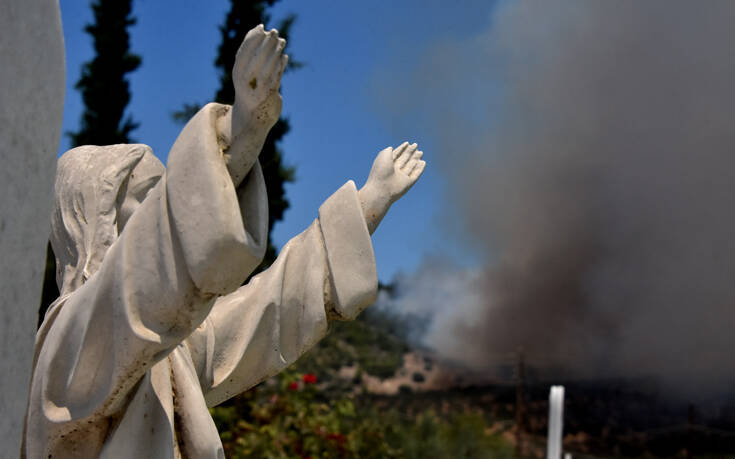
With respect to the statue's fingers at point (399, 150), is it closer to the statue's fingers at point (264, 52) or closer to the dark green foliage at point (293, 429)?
the statue's fingers at point (264, 52)

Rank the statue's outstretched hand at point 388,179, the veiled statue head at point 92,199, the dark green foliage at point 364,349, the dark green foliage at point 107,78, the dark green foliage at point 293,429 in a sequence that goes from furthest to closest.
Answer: the dark green foliage at point 364,349
the dark green foliage at point 107,78
the dark green foliage at point 293,429
the statue's outstretched hand at point 388,179
the veiled statue head at point 92,199

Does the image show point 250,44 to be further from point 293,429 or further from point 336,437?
point 293,429

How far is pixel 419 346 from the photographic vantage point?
15.0 meters

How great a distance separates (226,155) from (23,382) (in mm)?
584

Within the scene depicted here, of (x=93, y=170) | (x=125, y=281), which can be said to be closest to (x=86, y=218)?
(x=93, y=170)

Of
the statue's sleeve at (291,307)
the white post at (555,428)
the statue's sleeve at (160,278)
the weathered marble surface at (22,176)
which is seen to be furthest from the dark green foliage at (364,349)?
the weathered marble surface at (22,176)

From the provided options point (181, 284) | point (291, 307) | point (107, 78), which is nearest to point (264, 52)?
point (181, 284)

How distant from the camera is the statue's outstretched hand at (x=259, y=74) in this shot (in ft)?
4.23

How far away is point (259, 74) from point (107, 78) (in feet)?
36.4

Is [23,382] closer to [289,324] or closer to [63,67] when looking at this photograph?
[63,67]

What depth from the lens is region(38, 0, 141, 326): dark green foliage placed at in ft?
37.0

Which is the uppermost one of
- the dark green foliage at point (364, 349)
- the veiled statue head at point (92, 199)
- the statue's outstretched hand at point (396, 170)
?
the dark green foliage at point (364, 349)

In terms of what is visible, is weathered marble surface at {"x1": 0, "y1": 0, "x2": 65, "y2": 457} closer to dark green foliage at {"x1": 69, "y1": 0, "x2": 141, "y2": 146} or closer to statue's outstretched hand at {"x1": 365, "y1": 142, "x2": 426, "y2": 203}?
statue's outstretched hand at {"x1": 365, "y1": 142, "x2": 426, "y2": 203}

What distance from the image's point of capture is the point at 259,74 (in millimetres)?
1301
